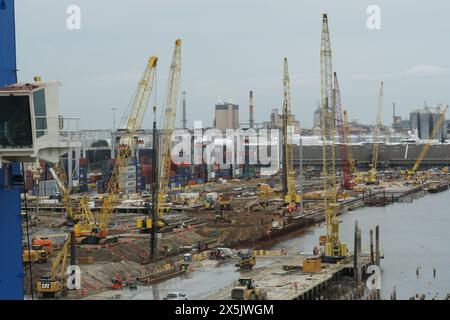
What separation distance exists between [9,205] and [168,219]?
25478 mm

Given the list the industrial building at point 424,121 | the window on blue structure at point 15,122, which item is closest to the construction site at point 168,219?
the window on blue structure at point 15,122

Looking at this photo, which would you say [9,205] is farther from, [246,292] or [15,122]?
[246,292]

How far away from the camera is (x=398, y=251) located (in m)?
20.5

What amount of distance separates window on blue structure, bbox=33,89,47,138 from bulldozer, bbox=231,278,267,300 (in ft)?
31.4

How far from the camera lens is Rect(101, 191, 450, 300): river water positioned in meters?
14.6

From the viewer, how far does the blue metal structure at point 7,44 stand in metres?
3.21

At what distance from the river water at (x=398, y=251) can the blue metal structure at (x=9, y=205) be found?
994 centimetres

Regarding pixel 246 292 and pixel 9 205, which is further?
pixel 246 292

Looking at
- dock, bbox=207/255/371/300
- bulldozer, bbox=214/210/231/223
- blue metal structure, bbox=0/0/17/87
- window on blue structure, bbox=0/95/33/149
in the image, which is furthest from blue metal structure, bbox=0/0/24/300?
bulldozer, bbox=214/210/231/223

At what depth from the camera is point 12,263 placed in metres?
3.22

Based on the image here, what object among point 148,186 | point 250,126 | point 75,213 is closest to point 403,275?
point 75,213

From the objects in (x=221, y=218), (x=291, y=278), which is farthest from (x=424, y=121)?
(x=291, y=278)

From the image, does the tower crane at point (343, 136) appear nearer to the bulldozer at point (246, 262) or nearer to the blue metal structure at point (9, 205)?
the bulldozer at point (246, 262)
